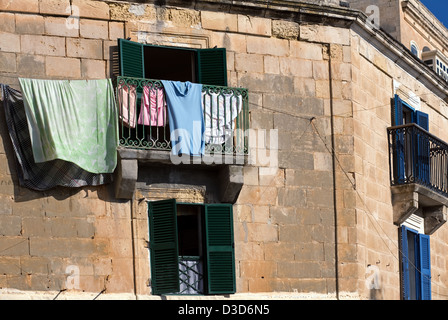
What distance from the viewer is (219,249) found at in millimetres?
17391

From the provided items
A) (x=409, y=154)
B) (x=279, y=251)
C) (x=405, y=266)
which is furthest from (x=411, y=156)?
(x=279, y=251)

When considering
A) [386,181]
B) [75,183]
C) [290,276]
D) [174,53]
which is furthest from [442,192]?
[75,183]

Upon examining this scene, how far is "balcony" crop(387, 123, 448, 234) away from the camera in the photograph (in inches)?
777

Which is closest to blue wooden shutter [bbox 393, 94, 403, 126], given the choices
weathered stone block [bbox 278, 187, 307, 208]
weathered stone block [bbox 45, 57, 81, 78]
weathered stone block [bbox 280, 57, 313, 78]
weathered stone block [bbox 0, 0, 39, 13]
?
weathered stone block [bbox 280, 57, 313, 78]

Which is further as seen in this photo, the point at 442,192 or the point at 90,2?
the point at 442,192

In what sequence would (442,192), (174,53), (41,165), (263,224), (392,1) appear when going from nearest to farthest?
(41,165), (263,224), (174,53), (442,192), (392,1)


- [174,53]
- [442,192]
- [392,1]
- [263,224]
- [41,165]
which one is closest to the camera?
[41,165]

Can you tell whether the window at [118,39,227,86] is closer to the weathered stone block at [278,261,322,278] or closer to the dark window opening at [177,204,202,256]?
the dark window opening at [177,204,202,256]

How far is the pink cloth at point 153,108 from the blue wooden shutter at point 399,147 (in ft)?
14.9

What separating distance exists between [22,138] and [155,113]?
1.94m

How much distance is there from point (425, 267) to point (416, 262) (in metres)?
0.21

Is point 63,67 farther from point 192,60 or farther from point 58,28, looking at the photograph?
point 192,60
